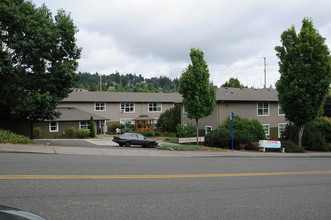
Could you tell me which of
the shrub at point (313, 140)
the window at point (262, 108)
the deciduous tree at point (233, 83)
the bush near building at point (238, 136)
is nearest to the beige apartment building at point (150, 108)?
the window at point (262, 108)

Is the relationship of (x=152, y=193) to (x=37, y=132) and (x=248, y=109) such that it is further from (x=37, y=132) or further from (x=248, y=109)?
(x=37, y=132)

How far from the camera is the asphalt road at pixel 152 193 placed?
5.91 m

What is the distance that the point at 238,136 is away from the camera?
24844mm

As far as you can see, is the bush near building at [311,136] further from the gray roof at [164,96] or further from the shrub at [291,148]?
the gray roof at [164,96]

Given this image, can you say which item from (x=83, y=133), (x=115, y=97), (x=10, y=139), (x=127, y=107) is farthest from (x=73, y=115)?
(x=10, y=139)

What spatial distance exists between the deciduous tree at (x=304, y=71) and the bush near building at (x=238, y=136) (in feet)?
13.1

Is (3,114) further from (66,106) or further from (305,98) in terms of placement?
(305,98)

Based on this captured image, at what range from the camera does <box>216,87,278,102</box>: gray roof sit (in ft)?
99.0

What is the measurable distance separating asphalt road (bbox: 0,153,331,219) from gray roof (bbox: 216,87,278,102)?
19.9 m

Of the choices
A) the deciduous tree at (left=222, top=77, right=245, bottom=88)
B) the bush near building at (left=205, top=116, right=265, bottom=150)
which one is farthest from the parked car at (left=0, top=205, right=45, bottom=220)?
the deciduous tree at (left=222, top=77, right=245, bottom=88)

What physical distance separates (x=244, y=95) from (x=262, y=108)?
264 cm

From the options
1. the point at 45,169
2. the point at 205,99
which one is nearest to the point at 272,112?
the point at 205,99

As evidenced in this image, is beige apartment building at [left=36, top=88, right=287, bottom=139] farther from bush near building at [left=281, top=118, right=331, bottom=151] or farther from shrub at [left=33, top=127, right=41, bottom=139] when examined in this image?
bush near building at [left=281, top=118, right=331, bottom=151]

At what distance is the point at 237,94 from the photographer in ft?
106
